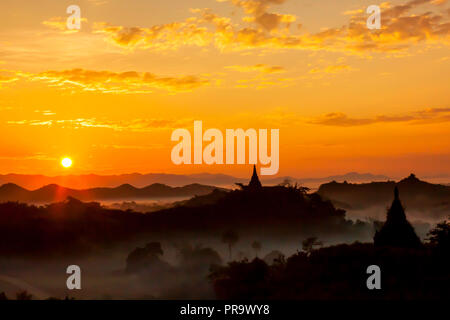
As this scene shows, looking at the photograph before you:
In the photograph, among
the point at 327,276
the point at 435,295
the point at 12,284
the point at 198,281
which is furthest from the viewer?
the point at 12,284

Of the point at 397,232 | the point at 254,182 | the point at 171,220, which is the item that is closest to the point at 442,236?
the point at 397,232

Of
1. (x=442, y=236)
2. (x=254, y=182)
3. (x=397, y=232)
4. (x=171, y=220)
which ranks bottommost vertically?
(x=442, y=236)

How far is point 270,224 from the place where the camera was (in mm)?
189500

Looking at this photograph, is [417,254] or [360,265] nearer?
[360,265]

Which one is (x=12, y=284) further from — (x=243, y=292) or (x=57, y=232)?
(x=243, y=292)

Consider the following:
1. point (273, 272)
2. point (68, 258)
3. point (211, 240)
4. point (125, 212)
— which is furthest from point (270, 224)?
point (273, 272)

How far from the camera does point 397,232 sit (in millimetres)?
44438

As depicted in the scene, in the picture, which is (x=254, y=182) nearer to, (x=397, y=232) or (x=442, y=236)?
(x=397, y=232)

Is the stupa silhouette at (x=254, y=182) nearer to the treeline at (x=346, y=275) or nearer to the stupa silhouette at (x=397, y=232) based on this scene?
the stupa silhouette at (x=397, y=232)

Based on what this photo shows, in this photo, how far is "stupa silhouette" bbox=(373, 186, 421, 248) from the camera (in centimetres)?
4384

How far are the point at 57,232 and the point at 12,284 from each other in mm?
17012

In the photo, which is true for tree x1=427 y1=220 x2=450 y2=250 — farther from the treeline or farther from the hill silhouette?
the hill silhouette

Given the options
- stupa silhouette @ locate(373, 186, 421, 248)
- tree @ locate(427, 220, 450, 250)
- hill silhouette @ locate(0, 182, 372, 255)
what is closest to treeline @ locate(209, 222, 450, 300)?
tree @ locate(427, 220, 450, 250)

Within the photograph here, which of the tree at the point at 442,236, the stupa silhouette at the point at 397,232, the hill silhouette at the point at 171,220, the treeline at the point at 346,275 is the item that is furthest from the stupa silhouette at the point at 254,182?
the treeline at the point at 346,275
